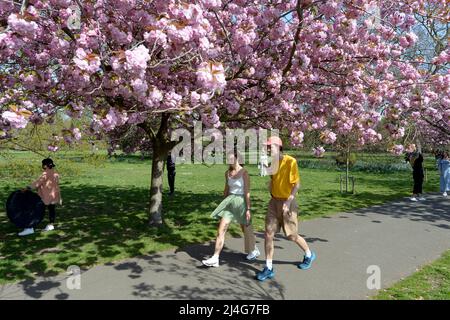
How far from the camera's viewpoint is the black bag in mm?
7301

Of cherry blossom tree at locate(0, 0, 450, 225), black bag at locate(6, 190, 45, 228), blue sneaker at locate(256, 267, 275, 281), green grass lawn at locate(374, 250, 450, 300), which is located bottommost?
green grass lawn at locate(374, 250, 450, 300)

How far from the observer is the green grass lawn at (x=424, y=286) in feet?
14.7

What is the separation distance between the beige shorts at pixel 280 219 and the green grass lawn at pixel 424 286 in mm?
1412

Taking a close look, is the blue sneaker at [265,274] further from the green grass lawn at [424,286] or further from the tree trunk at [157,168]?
the tree trunk at [157,168]

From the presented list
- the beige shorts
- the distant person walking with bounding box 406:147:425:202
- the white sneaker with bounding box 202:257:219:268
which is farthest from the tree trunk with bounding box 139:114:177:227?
the distant person walking with bounding box 406:147:425:202

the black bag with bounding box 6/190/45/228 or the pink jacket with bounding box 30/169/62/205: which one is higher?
the pink jacket with bounding box 30/169/62/205

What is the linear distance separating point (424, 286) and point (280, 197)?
2.28 metres

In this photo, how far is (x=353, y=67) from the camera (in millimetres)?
7363

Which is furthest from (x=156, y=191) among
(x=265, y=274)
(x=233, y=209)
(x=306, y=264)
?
(x=306, y=264)

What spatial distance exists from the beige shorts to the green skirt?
540mm

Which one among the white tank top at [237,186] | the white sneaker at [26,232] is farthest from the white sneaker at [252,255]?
the white sneaker at [26,232]

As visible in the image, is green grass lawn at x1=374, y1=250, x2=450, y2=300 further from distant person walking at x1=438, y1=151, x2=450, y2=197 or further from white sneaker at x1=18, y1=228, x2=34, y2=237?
distant person walking at x1=438, y1=151, x2=450, y2=197
